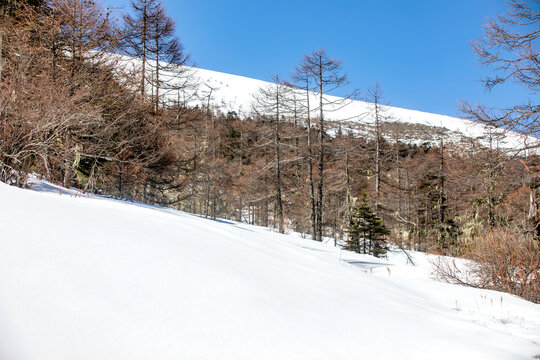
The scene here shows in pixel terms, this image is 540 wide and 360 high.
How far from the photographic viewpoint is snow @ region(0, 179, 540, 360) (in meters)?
1.17

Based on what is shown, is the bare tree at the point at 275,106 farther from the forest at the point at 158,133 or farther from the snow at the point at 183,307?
the snow at the point at 183,307

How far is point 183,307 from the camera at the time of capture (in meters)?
1.47

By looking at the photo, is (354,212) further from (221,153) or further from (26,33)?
(221,153)

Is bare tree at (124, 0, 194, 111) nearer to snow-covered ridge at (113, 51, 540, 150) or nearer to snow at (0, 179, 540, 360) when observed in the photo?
snow-covered ridge at (113, 51, 540, 150)

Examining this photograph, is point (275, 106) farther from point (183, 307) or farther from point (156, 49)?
point (183, 307)

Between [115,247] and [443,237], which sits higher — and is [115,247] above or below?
above

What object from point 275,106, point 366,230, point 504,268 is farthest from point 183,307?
point 275,106

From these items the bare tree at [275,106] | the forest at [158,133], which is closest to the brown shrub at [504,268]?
the forest at [158,133]

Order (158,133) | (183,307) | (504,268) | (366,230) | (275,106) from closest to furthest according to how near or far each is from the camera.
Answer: (183,307) → (504,268) → (158,133) → (366,230) → (275,106)

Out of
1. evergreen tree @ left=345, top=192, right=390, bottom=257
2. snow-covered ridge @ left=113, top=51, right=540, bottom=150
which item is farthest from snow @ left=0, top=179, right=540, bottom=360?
evergreen tree @ left=345, top=192, right=390, bottom=257

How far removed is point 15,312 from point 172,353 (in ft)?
2.16

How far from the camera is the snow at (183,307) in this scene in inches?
45.9

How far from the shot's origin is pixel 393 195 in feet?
67.8

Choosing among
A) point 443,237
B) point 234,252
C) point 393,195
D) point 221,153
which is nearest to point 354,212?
point 393,195
